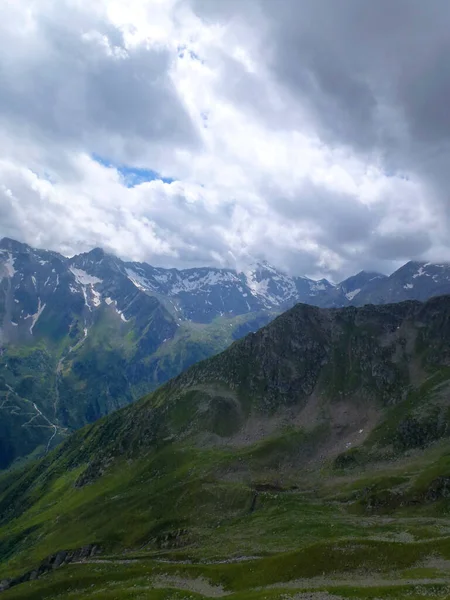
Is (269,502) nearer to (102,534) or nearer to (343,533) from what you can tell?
(343,533)

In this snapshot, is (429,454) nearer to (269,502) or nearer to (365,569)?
(269,502)

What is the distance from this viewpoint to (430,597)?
65.5m

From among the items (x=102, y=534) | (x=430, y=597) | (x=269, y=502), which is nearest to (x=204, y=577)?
(x=430, y=597)

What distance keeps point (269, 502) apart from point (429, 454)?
218ft

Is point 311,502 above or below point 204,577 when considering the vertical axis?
below

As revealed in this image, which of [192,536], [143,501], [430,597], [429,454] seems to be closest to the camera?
[430,597]

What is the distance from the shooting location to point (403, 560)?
81562 mm

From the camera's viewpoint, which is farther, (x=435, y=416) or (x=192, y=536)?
(x=435, y=416)

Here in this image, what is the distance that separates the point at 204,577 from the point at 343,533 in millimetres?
40508

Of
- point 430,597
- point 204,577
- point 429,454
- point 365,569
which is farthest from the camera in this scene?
point 429,454

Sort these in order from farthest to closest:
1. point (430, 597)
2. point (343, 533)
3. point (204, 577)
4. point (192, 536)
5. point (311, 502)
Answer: point (311, 502)
point (192, 536)
point (343, 533)
point (204, 577)
point (430, 597)

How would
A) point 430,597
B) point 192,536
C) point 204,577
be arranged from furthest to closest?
1. point 192,536
2. point 204,577
3. point 430,597

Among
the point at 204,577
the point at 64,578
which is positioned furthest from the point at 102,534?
the point at 204,577

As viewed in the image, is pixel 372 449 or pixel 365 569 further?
pixel 372 449
